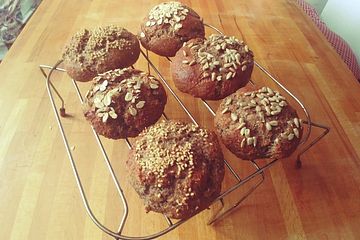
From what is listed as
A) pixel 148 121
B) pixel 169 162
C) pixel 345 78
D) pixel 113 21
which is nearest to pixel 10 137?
pixel 148 121

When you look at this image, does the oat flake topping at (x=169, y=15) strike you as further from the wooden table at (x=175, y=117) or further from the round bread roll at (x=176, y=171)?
the round bread roll at (x=176, y=171)

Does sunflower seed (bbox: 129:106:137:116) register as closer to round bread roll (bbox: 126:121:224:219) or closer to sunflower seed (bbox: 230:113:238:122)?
round bread roll (bbox: 126:121:224:219)

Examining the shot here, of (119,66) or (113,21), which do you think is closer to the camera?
(119,66)

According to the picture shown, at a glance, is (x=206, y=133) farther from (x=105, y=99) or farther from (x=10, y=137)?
(x=10, y=137)

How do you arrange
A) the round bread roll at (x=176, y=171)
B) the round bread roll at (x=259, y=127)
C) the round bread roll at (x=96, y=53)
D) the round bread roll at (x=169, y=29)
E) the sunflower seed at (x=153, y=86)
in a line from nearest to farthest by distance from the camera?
the round bread roll at (x=176, y=171), the round bread roll at (x=259, y=127), the sunflower seed at (x=153, y=86), the round bread roll at (x=96, y=53), the round bread roll at (x=169, y=29)

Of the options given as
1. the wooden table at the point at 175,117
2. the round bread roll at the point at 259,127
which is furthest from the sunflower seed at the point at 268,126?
the wooden table at the point at 175,117

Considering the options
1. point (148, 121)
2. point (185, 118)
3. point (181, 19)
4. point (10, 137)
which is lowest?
point (10, 137)
